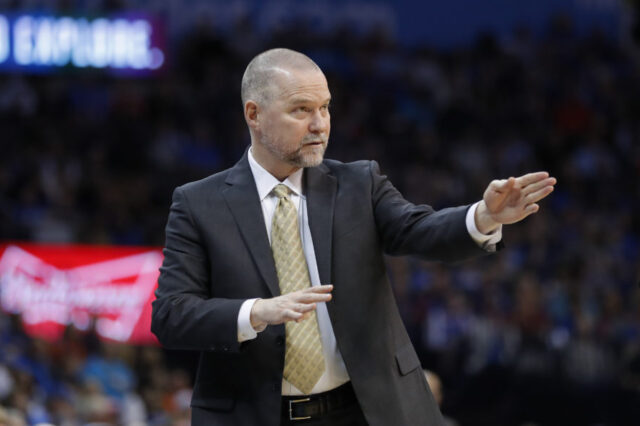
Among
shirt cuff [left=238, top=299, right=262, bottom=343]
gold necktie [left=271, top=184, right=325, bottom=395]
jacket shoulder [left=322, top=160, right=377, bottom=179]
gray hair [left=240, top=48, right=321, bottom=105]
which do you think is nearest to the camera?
shirt cuff [left=238, top=299, right=262, bottom=343]

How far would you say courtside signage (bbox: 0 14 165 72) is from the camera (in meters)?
12.9

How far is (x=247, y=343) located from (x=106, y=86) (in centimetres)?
1103

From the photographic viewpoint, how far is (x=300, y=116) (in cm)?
316

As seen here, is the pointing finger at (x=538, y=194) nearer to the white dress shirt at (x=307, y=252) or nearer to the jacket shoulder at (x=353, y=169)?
the white dress shirt at (x=307, y=252)

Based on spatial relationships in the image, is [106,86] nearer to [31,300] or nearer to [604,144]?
[31,300]

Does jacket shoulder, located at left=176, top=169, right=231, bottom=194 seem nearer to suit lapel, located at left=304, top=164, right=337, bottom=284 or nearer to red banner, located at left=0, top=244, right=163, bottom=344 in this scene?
suit lapel, located at left=304, top=164, right=337, bottom=284

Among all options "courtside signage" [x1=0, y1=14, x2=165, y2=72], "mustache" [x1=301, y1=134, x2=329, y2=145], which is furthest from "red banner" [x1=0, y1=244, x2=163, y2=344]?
"mustache" [x1=301, y1=134, x2=329, y2=145]

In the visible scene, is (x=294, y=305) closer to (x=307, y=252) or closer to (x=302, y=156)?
(x=307, y=252)

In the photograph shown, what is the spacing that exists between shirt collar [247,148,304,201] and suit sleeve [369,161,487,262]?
0.24 meters

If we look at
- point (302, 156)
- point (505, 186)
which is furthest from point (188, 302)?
point (505, 186)

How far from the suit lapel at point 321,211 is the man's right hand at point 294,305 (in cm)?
30

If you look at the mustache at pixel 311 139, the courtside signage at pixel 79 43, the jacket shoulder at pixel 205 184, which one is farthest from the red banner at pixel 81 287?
the mustache at pixel 311 139

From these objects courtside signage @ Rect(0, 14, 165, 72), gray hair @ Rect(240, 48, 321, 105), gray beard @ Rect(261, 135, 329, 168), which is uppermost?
courtside signage @ Rect(0, 14, 165, 72)

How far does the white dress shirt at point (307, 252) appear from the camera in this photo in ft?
9.60
